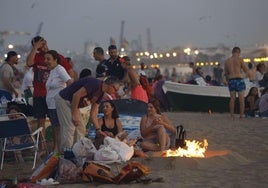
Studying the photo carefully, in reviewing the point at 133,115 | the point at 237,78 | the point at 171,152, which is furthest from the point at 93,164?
the point at 237,78

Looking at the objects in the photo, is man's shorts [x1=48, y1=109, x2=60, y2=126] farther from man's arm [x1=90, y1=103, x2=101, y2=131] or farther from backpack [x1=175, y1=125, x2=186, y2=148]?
backpack [x1=175, y1=125, x2=186, y2=148]

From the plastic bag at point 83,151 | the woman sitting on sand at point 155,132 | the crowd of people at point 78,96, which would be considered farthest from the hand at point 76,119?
the woman sitting on sand at point 155,132

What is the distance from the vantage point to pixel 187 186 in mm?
5656

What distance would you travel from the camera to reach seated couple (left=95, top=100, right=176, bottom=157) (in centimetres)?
776

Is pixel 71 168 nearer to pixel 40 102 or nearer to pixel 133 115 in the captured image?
pixel 40 102

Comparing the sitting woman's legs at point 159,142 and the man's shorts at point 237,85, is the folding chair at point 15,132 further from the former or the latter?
the man's shorts at point 237,85

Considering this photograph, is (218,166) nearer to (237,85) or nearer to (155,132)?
(155,132)

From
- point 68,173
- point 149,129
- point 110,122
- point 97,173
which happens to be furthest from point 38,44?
point 97,173

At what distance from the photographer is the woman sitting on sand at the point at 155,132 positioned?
800 centimetres

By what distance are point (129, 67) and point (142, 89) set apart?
1.75 ft

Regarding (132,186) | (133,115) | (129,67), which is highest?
(129,67)

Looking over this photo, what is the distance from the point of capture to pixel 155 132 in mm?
8180

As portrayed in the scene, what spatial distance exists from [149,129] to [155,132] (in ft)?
0.34

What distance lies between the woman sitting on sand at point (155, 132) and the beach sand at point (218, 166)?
651 millimetres
